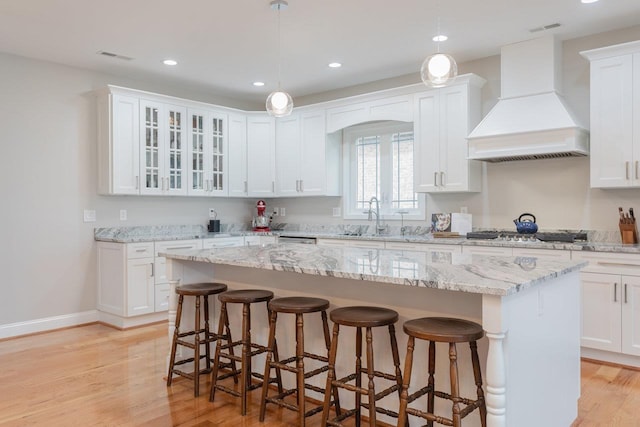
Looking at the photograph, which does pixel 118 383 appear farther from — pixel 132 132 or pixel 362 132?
pixel 362 132

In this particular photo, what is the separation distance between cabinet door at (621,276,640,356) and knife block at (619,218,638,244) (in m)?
0.48

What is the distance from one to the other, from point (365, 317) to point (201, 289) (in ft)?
4.27

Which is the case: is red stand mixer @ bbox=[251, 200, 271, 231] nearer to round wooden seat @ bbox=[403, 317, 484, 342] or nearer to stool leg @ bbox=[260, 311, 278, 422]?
stool leg @ bbox=[260, 311, 278, 422]

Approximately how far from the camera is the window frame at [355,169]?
546cm

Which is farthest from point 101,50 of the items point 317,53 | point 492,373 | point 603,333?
point 603,333

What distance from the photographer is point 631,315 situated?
353 centimetres

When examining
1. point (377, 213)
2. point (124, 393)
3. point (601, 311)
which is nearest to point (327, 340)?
point (124, 393)

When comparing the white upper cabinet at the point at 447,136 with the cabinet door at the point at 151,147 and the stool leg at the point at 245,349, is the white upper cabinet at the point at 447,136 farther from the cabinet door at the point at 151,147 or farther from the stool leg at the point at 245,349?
the cabinet door at the point at 151,147

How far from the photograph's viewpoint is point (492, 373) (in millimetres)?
1868

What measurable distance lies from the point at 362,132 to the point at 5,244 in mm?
4005

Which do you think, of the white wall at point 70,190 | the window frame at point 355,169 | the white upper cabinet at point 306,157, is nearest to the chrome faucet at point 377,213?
the window frame at point 355,169

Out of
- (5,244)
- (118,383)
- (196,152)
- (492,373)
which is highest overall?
(196,152)

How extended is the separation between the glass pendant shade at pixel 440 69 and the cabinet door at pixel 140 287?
3.43 meters

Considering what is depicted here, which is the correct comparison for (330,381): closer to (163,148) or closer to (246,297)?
(246,297)
